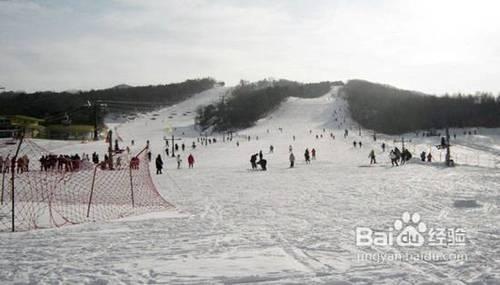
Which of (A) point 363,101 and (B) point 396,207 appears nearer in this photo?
(B) point 396,207

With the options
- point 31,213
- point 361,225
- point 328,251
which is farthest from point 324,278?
Result: point 31,213

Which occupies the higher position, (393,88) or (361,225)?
(393,88)

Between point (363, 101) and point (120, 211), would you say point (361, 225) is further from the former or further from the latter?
point (363, 101)

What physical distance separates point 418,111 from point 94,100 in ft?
290

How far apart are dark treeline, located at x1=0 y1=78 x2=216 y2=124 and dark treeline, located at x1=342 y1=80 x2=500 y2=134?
216 feet

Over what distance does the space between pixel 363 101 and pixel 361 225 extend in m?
121

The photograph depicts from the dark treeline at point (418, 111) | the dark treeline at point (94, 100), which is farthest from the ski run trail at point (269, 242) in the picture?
the dark treeline at point (94, 100)

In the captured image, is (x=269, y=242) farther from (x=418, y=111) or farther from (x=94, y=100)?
(x=94, y=100)

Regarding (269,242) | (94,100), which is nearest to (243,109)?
(94,100)

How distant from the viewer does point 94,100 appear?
131750mm

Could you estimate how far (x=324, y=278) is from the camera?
644 centimetres

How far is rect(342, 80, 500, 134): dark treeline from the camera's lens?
11081cm

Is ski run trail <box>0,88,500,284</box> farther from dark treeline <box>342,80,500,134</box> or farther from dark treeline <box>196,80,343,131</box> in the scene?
dark treeline <box>196,80,343,131</box>

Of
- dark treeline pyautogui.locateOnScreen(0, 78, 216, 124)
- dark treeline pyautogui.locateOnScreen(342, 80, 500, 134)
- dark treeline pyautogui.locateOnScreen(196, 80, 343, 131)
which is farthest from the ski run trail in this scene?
dark treeline pyautogui.locateOnScreen(196, 80, 343, 131)
